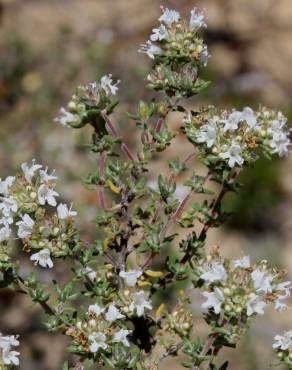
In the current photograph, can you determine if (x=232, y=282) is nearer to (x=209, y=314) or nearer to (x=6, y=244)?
(x=209, y=314)

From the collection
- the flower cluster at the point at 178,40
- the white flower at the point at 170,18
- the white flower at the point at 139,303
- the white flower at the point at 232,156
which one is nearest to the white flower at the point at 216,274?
the white flower at the point at 139,303

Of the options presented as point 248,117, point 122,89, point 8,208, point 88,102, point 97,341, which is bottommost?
point 97,341

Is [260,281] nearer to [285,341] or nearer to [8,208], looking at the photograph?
[285,341]

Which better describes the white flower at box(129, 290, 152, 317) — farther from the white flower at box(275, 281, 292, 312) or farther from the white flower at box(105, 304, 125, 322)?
the white flower at box(275, 281, 292, 312)

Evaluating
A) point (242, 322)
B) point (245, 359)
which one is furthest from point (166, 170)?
point (242, 322)

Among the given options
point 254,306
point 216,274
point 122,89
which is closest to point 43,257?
point 216,274

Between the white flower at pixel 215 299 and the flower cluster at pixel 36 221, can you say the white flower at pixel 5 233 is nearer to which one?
the flower cluster at pixel 36 221
